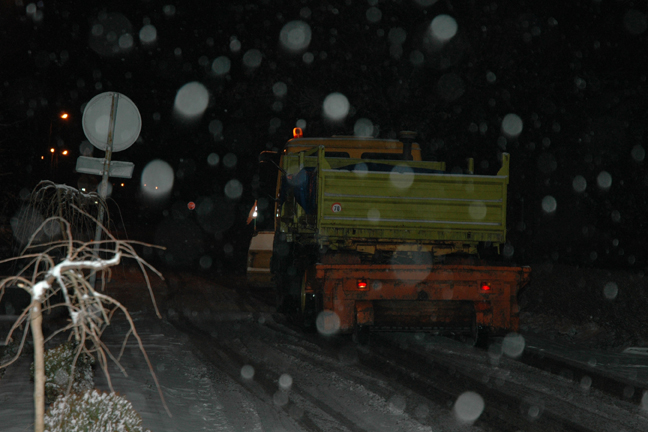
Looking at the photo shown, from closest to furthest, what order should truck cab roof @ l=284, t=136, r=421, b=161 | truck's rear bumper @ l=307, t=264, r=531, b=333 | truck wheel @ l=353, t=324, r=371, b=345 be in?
1. truck's rear bumper @ l=307, t=264, r=531, b=333
2. truck wheel @ l=353, t=324, r=371, b=345
3. truck cab roof @ l=284, t=136, r=421, b=161

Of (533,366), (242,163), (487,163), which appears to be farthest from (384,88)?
(242,163)

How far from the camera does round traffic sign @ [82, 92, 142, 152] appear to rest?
7.24 m

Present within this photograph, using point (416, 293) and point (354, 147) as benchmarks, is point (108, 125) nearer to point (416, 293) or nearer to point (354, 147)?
point (416, 293)

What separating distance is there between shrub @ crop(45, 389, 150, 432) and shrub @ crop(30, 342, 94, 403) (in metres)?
1.55

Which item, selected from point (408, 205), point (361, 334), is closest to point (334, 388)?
point (361, 334)

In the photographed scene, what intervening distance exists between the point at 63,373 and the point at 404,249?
18.5 feet

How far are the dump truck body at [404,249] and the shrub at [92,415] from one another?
5343 mm

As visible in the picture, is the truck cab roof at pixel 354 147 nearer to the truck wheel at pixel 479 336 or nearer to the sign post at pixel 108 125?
the truck wheel at pixel 479 336

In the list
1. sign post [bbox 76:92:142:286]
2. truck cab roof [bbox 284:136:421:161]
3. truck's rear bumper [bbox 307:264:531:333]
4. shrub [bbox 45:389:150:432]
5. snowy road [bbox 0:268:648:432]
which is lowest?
snowy road [bbox 0:268:648:432]

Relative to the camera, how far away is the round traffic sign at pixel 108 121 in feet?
23.7

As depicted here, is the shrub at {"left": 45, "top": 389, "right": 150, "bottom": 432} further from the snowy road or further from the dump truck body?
the dump truck body

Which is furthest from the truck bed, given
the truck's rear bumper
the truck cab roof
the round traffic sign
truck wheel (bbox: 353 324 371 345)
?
the round traffic sign

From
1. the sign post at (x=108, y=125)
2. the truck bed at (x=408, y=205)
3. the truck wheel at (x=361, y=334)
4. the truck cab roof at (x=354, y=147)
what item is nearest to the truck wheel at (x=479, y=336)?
the truck bed at (x=408, y=205)

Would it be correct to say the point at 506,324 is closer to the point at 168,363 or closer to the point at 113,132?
the point at 168,363
